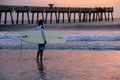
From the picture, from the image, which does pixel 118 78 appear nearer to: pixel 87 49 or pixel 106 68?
pixel 106 68

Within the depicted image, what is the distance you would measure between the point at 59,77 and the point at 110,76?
134 centimetres

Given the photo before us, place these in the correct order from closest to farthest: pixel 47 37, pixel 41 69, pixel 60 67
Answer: pixel 41 69 → pixel 60 67 → pixel 47 37

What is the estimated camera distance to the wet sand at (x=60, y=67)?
1181 cm

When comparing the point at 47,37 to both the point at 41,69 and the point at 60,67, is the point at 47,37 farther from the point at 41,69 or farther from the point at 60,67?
the point at 41,69

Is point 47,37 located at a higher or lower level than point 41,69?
higher

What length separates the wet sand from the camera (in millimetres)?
11812

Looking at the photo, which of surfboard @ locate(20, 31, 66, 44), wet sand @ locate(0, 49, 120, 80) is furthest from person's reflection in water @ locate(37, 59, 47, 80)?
surfboard @ locate(20, 31, 66, 44)

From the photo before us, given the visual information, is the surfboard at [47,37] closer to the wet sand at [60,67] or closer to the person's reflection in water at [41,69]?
the wet sand at [60,67]

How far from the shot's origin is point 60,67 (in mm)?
13500

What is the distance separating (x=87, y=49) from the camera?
20.2 m

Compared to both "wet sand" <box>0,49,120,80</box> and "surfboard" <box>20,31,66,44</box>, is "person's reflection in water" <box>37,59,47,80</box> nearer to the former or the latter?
"wet sand" <box>0,49,120,80</box>

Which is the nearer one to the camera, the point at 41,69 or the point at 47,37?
the point at 41,69

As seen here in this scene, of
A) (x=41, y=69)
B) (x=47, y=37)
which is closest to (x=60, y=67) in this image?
(x=41, y=69)

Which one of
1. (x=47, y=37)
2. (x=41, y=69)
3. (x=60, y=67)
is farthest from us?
(x=47, y=37)
